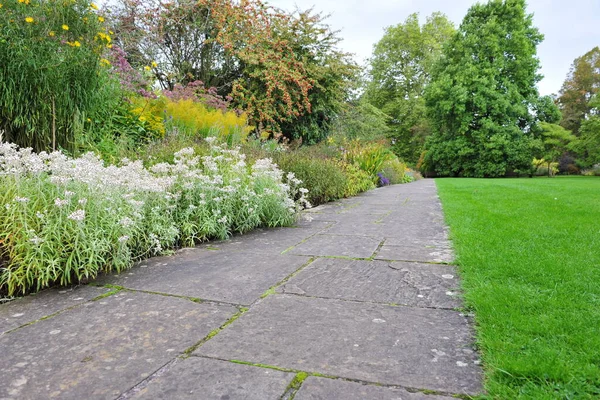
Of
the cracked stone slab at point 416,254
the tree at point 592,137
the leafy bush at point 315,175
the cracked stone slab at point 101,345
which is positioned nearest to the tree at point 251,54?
the leafy bush at point 315,175

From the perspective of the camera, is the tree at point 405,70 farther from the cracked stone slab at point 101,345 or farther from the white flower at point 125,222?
the cracked stone slab at point 101,345

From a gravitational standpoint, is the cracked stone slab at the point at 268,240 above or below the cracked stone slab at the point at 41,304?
below

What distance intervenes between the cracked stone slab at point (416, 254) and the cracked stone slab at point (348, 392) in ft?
5.21

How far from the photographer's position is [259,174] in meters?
4.07

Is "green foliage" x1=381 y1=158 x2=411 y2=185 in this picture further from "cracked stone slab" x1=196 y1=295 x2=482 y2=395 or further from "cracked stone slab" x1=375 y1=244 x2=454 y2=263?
"cracked stone slab" x1=196 y1=295 x2=482 y2=395

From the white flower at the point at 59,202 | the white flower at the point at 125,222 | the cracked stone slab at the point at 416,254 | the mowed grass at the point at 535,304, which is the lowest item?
the cracked stone slab at the point at 416,254

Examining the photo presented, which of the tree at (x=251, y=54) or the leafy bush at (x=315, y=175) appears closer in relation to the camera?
the leafy bush at (x=315, y=175)

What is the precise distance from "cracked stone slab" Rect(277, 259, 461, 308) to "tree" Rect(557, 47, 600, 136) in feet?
91.9

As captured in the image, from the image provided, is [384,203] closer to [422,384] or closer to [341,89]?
[422,384]

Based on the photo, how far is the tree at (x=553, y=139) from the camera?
742 inches

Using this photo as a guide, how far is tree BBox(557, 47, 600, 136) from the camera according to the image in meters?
25.5

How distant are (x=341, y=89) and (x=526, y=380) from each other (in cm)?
1093

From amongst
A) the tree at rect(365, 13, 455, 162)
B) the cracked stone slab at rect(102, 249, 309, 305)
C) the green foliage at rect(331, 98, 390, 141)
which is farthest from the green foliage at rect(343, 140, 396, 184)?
the tree at rect(365, 13, 455, 162)

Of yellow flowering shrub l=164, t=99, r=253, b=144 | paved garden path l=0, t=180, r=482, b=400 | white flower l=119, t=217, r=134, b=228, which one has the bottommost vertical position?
paved garden path l=0, t=180, r=482, b=400
